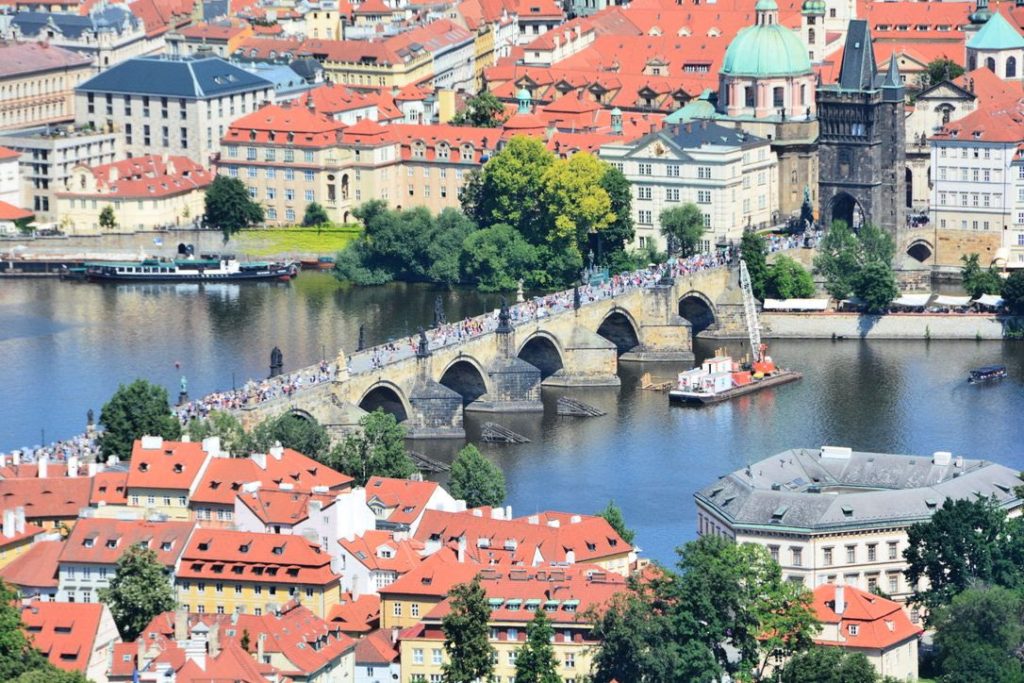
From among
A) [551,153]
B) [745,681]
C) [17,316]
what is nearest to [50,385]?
[17,316]

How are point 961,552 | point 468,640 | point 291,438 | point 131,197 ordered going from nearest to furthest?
point 468,640 < point 961,552 < point 291,438 < point 131,197

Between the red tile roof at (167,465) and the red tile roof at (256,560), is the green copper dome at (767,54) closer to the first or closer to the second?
the red tile roof at (167,465)

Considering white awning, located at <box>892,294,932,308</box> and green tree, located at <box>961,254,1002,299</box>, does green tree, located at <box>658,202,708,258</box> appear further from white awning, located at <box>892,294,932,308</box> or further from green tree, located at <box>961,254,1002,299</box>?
green tree, located at <box>961,254,1002,299</box>

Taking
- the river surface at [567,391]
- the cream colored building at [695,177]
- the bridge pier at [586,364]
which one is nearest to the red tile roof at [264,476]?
the river surface at [567,391]

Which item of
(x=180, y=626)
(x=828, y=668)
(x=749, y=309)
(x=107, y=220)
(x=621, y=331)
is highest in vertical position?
(x=107, y=220)

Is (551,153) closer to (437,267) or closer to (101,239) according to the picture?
(437,267)

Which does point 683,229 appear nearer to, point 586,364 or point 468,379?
point 586,364

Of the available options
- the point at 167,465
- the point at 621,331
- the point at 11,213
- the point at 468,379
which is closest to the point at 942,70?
the point at 621,331

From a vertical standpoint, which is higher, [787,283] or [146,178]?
[146,178]
